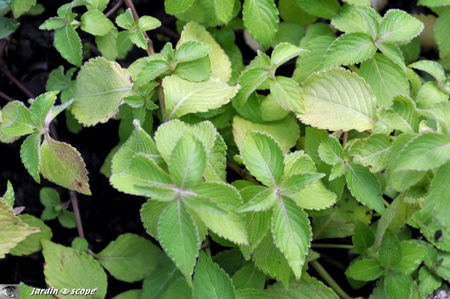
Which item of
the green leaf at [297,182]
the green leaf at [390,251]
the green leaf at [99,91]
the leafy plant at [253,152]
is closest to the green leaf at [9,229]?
the leafy plant at [253,152]

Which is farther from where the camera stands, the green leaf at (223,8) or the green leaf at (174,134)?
the green leaf at (223,8)

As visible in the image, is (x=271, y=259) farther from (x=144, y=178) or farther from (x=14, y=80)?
(x=14, y=80)

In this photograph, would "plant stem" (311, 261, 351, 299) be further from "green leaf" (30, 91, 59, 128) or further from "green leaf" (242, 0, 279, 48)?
"green leaf" (30, 91, 59, 128)

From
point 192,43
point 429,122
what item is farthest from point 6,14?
point 429,122

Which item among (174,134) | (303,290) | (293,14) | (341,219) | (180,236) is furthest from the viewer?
(293,14)

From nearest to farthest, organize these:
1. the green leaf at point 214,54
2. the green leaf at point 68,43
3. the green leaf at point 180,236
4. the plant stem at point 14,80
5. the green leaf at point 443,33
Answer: the green leaf at point 180,236
the green leaf at point 68,43
the green leaf at point 214,54
the green leaf at point 443,33
the plant stem at point 14,80

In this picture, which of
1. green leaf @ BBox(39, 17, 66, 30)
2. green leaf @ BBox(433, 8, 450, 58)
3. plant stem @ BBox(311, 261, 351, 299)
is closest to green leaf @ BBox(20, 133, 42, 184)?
green leaf @ BBox(39, 17, 66, 30)

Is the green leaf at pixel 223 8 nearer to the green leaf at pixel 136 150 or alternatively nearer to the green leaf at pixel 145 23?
the green leaf at pixel 145 23

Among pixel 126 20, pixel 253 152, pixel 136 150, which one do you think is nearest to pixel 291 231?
pixel 253 152
